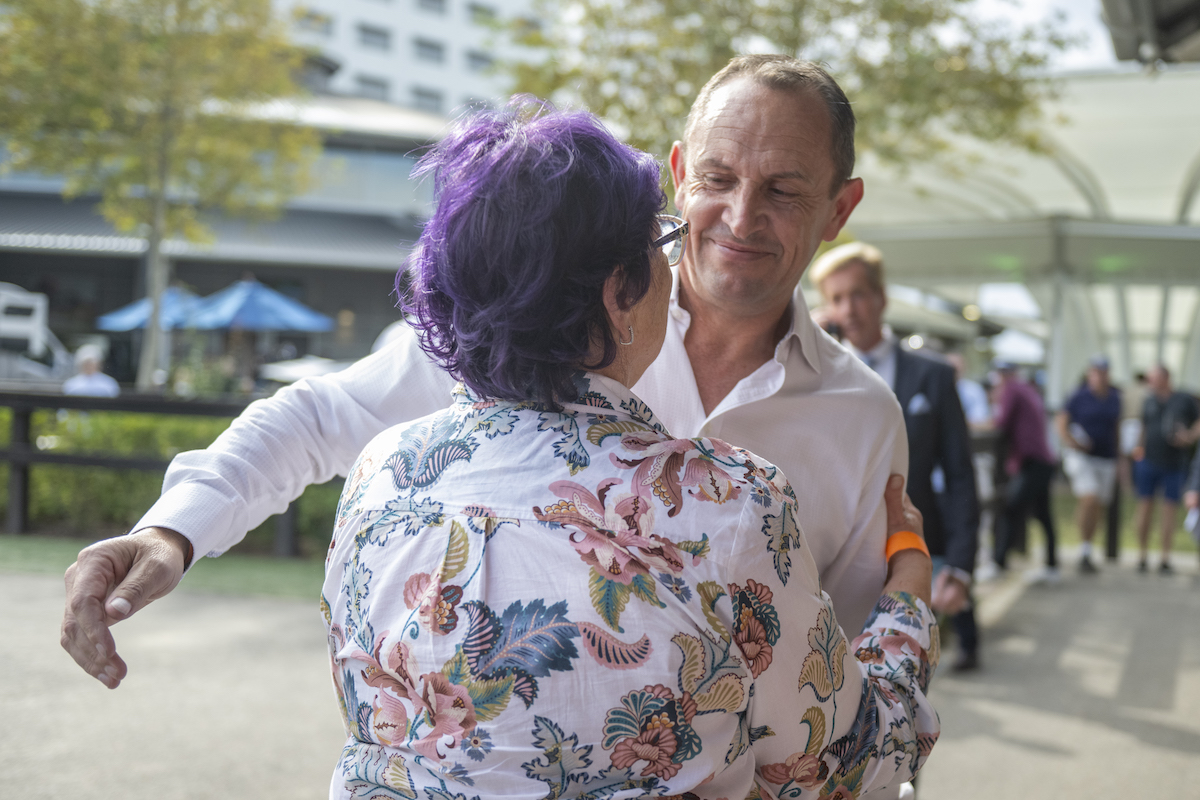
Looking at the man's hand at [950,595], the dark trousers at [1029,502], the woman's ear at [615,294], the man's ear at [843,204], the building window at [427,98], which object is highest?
the man's ear at [843,204]

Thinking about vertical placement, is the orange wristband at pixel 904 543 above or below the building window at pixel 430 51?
below

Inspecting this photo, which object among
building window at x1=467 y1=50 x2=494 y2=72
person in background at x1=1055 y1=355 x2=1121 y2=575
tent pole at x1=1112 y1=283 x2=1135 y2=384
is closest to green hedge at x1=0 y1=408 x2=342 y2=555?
person in background at x1=1055 y1=355 x2=1121 y2=575

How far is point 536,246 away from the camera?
1.22 meters

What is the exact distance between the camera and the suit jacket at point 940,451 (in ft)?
13.0

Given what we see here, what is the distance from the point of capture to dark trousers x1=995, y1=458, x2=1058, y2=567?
9.29 metres

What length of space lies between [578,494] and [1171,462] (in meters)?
11.3

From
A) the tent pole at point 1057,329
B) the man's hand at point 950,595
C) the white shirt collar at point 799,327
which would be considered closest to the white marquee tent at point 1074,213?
the tent pole at point 1057,329

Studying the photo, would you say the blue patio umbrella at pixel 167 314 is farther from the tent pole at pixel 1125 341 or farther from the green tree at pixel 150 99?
the tent pole at pixel 1125 341

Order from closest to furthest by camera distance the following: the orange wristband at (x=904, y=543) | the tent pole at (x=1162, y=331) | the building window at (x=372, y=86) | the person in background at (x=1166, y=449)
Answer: the orange wristband at (x=904, y=543), the person in background at (x=1166, y=449), the tent pole at (x=1162, y=331), the building window at (x=372, y=86)

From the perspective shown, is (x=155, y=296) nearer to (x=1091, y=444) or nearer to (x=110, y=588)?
(x=1091, y=444)

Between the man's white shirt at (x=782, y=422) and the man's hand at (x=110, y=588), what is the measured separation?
0.32 m

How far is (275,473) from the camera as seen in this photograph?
1.75 meters

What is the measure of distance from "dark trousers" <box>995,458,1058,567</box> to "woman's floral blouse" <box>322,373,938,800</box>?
28.8 ft

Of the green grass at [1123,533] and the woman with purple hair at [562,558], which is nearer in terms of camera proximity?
the woman with purple hair at [562,558]
